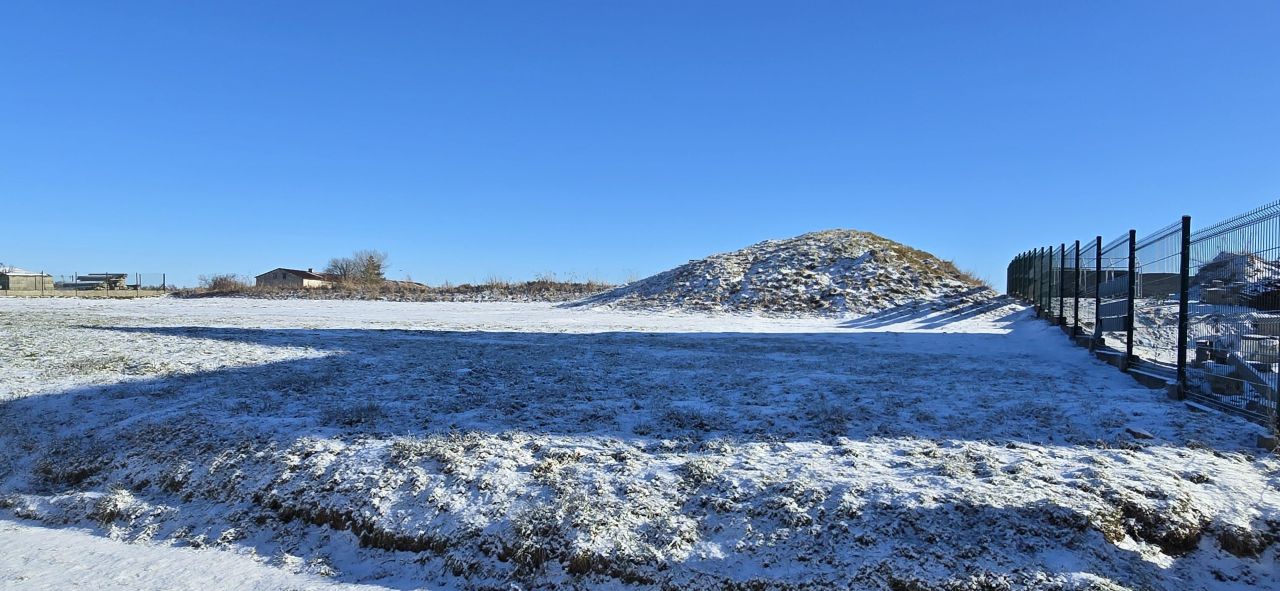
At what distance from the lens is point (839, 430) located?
5465 millimetres

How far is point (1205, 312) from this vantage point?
669 cm

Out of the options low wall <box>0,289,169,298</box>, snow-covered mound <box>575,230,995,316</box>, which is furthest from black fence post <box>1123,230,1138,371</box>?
low wall <box>0,289,169,298</box>

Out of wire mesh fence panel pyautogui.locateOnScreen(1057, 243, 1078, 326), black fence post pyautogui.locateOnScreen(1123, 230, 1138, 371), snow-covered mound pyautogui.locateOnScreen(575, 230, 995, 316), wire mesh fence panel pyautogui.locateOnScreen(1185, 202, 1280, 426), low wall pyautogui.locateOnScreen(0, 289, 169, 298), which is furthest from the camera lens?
low wall pyautogui.locateOnScreen(0, 289, 169, 298)

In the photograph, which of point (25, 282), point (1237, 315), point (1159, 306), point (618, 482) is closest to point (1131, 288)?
point (1159, 306)

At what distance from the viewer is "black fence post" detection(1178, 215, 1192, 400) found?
269 inches

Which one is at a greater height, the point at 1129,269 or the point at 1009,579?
the point at 1129,269

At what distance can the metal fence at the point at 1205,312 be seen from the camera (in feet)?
18.2

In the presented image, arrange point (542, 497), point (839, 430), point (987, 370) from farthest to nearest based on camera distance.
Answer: point (987, 370) < point (839, 430) < point (542, 497)

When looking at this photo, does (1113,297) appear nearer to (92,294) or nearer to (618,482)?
(618,482)

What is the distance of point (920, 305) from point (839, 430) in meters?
17.1

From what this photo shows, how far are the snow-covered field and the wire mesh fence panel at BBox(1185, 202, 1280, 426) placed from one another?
402 millimetres

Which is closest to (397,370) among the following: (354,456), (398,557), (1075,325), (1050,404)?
(354,456)

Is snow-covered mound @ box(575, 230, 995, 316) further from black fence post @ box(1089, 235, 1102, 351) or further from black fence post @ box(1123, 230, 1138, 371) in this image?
black fence post @ box(1123, 230, 1138, 371)

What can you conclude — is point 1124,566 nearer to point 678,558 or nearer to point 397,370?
point 678,558
